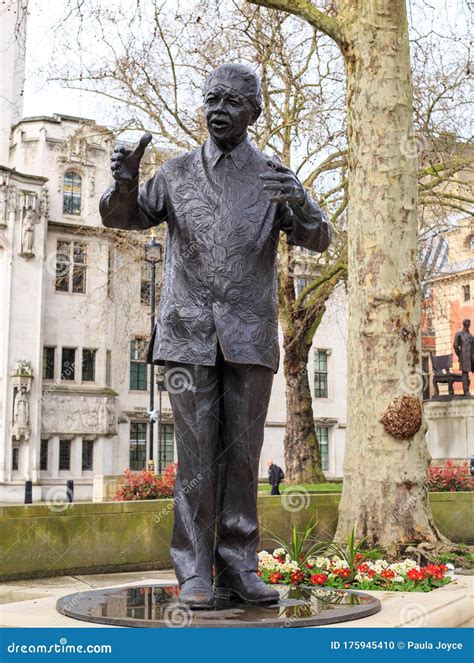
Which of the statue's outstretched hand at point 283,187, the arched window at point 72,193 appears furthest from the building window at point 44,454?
the statue's outstretched hand at point 283,187

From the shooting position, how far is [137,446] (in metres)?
39.8

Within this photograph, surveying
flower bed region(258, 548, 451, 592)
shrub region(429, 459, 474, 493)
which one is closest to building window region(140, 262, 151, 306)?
shrub region(429, 459, 474, 493)

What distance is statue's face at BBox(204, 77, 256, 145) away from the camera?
4578mm

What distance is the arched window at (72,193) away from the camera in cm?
3962

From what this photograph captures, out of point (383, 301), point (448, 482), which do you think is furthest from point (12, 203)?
point (383, 301)

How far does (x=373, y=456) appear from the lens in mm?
9906

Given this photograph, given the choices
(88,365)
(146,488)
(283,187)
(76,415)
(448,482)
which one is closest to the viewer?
(283,187)

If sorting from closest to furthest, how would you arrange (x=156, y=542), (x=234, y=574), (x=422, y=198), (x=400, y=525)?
(x=234, y=574) < (x=400, y=525) < (x=156, y=542) < (x=422, y=198)

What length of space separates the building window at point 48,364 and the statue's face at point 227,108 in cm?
3413

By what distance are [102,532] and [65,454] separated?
91.0 feet

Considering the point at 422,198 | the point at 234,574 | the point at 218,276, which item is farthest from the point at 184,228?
the point at 422,198

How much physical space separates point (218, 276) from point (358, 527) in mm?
6072

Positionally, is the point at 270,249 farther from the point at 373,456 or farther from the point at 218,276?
the point at 373,456

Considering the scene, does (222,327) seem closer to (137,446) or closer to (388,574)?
(388,574)
